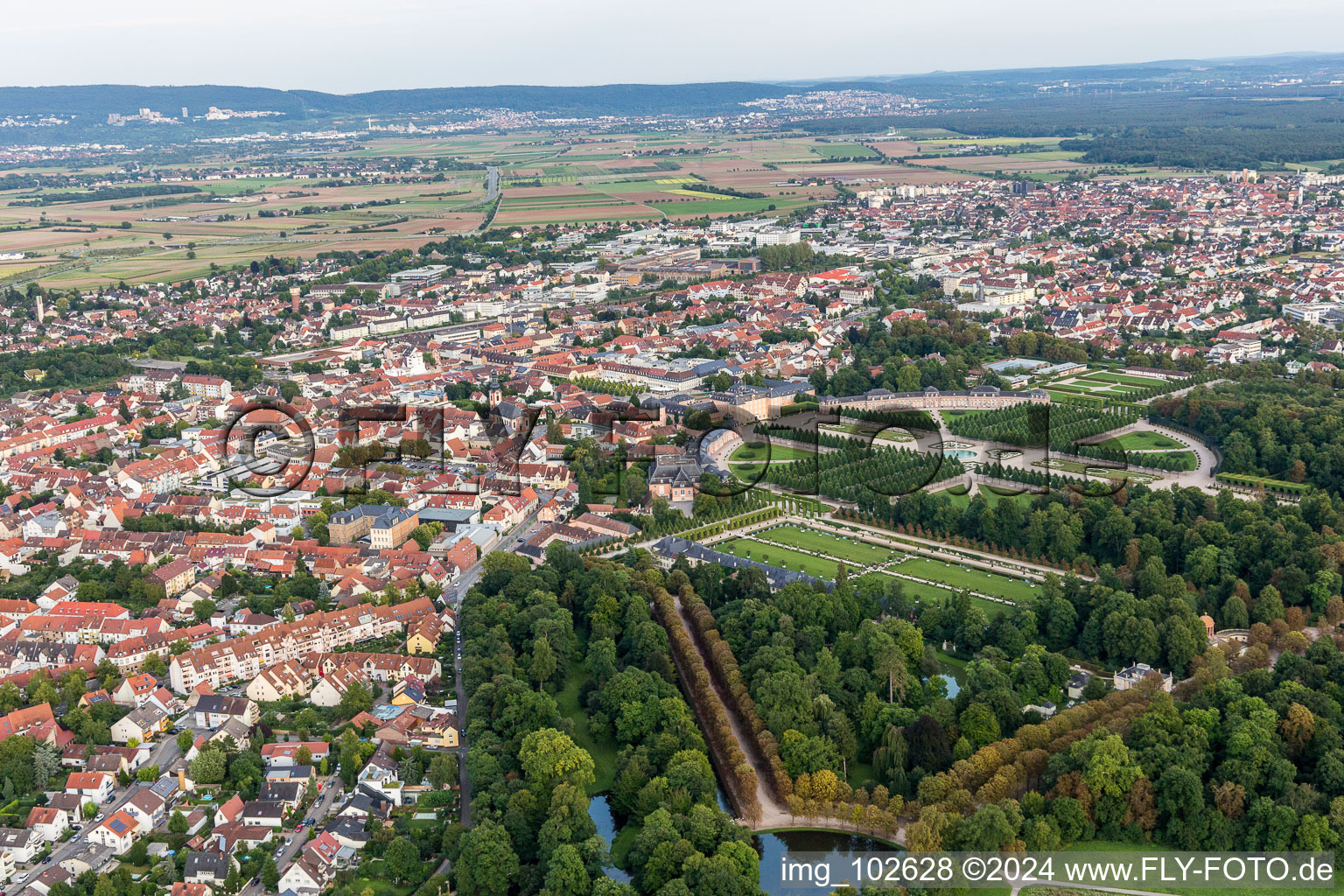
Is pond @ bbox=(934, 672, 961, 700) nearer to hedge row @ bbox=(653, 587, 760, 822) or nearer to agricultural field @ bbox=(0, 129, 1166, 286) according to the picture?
hedge row @ bbox=(653, 587, 760, 822)

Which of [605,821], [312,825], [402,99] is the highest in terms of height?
[402,99]

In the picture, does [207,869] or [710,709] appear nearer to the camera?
[207,869]

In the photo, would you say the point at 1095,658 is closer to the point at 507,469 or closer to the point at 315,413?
the point at 507,469

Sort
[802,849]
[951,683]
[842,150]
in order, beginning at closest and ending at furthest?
[802,849]
[951,683]
[842,150]

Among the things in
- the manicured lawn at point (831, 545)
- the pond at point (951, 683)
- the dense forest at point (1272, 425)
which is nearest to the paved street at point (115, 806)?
the pond at point (951, 683)

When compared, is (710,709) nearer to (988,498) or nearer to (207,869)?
(207,869)

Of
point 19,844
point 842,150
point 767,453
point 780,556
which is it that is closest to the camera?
point 19,844

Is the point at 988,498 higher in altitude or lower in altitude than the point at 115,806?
higher

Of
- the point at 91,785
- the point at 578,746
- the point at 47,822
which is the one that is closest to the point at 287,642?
the point at 91,785
